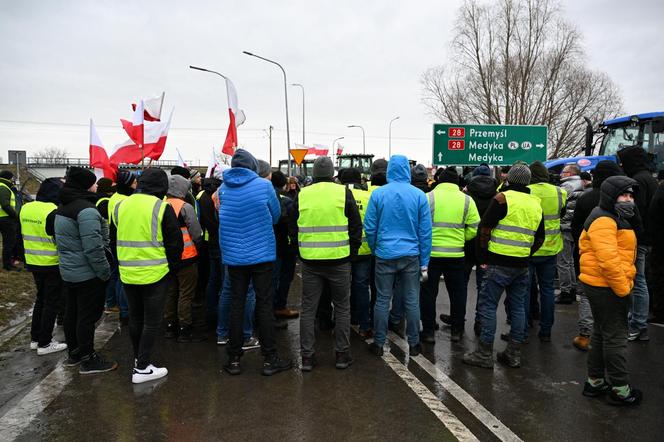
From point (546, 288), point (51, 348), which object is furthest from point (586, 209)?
point (51, 348)

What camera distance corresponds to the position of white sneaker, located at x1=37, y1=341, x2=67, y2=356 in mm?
5123

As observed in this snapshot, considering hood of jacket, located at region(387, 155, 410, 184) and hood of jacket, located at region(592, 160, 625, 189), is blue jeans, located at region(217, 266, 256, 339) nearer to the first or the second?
hood of jacket, located at region(387, 155, 410, 184)

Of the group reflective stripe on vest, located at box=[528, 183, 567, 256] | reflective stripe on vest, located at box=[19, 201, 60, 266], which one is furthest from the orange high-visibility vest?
reflective stripe on vest, located at box=[528, 183, 567, 256]

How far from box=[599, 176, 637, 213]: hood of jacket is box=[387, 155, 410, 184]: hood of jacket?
1.84 metres

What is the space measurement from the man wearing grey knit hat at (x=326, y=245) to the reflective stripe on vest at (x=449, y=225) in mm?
1086

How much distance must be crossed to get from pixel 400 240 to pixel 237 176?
180cm

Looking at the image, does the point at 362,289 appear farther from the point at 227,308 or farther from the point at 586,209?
the point at 586,209

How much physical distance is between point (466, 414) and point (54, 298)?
4.47 meters

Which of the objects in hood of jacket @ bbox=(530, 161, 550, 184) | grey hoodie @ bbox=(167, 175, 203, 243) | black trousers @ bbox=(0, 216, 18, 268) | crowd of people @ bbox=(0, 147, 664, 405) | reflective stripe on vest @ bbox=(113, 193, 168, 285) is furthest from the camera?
black trousers @ bbox=(0, 216, 18, 268)

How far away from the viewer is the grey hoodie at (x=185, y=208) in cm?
537

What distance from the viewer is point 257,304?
4.59 meters

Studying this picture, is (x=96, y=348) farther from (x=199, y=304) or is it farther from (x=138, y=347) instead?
(x=199, y=304)

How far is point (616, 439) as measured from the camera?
10.6 ft

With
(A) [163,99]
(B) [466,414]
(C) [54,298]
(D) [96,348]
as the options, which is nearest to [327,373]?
(B) [466,414]
